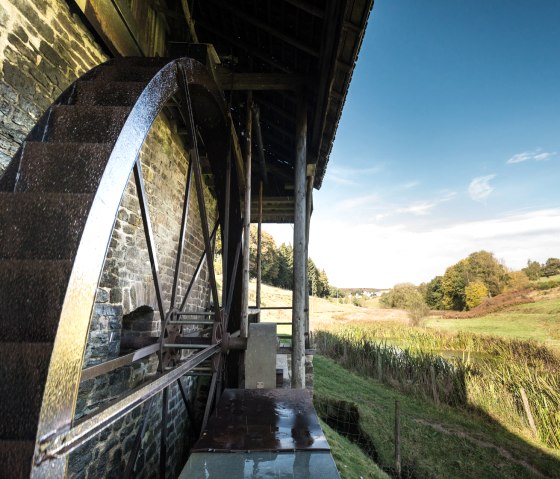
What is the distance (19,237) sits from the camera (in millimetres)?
1106

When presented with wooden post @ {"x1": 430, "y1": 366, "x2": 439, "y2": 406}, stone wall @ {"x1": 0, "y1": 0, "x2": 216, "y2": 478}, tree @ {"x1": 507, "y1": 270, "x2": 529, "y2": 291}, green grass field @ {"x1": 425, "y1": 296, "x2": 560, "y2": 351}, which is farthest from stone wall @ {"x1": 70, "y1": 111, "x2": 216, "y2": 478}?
tree @ {"x1": 507, "y1": 270, "x2": 529, "y2": 291}

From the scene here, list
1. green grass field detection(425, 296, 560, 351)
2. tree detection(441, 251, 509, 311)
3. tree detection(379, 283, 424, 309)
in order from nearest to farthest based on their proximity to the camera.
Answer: green grass field detection(425, 296, 560, 351) < tree detection(441, 251, 509, 311) < tree detection(379, 283, 424, 309)

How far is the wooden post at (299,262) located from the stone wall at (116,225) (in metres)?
1.68

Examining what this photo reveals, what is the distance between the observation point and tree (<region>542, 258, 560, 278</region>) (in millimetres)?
42438


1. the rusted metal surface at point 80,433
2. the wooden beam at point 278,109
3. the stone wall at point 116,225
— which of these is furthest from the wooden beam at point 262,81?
the rusted metal surface at point 80,433

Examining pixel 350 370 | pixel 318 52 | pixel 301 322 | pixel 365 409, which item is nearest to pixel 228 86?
pixel 318 52

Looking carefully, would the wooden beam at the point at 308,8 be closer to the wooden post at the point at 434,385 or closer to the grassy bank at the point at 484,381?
the grassy bank at the point at 484,381

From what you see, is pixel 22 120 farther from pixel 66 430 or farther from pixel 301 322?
pixel 301 322

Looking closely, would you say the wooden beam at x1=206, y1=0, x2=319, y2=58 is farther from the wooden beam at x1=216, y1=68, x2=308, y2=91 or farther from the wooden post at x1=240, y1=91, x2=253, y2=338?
the wooden post at x1=240, y1=91, x2=253, y2=338

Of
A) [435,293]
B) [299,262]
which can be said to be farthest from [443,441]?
[435,293]

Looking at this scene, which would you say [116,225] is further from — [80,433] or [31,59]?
[80,433]

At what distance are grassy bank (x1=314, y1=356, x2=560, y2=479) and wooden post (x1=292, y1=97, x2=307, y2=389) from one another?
11.8ft

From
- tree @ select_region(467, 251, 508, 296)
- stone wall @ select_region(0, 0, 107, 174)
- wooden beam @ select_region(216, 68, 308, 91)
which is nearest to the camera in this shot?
stone wall @ select_region(0, 0, 107, 174)

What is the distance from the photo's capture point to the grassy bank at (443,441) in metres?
6.18
